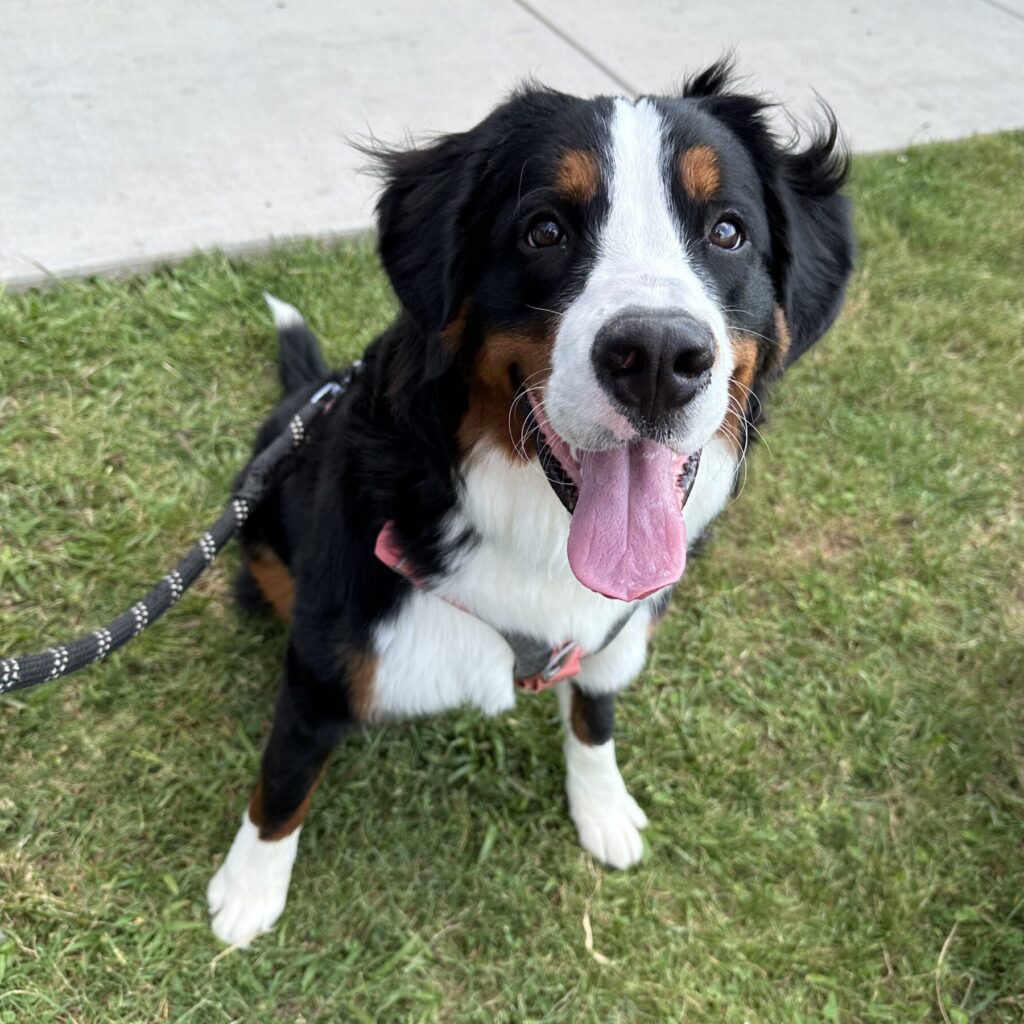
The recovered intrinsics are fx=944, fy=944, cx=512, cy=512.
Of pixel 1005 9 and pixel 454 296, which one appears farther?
pixel 1005 9

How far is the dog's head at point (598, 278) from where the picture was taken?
157cm

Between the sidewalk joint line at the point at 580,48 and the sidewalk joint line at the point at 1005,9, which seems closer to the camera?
the sidewalk joint line at the point at 580,48

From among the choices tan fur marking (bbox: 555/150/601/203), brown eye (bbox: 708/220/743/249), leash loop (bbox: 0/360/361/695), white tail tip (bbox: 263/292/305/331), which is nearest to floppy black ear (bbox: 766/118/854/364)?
brown eye (bbox: 708/220/743/249)

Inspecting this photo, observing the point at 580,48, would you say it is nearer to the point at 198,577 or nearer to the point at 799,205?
the point at 799,205

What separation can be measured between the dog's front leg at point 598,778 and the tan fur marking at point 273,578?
0.78 meters

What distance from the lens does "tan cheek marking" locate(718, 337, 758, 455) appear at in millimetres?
1775

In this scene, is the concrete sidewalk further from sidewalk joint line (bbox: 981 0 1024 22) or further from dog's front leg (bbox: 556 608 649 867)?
dog's front leg (bbox: 556 608 649 867)

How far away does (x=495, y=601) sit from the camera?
1.99 metres

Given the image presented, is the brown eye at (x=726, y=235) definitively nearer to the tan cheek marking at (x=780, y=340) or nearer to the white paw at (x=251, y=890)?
the tan cheek marking at (x=780, y=340)

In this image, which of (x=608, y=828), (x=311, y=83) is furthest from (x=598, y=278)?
(x=311, y=83)

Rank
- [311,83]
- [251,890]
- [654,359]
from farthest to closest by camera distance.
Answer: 1. [311,83]
2. [251,890]
3. [654,359]

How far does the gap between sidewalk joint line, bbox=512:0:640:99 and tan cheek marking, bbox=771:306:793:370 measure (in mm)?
3428

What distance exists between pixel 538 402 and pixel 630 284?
0.87ft

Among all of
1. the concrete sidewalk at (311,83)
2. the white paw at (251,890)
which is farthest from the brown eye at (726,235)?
the concrete sidewalk at (311,83)
